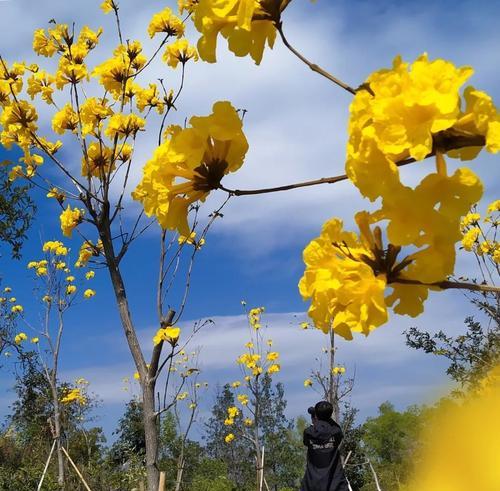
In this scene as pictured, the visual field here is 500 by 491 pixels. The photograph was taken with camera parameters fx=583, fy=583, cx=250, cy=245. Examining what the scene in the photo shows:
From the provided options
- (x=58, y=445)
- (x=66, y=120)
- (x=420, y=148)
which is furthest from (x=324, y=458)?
(x=420, y=148)

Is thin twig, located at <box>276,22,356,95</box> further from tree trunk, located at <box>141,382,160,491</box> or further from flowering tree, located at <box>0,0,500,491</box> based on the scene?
tree trunk, located at <box>141,382,160,491</box>

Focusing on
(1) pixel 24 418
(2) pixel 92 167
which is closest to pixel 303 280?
(2) pixel 92 167

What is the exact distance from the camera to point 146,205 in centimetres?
95

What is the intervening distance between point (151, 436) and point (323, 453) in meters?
3.16

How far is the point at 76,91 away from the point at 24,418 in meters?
19.5

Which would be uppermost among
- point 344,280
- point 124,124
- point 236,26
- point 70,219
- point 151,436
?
point 124,124

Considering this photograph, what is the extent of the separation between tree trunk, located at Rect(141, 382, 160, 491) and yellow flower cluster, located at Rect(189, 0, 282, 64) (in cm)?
340

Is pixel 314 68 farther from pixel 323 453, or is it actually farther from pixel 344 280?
pixel 323 453

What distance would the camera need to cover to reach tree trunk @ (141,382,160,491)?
3752 millimetres

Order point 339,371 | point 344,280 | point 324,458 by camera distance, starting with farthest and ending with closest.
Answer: point 339,371, point 324,458, point 344,280

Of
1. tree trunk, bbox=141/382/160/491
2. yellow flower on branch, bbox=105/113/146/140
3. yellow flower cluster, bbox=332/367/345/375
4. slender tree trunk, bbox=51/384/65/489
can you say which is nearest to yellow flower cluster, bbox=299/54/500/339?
tree trunk, bbox=141/382/160/491

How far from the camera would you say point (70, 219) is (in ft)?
14.1

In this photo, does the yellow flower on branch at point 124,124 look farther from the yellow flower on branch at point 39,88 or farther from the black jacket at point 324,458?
the black jacket at point 324,458

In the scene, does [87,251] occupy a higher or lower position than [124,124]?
lower
